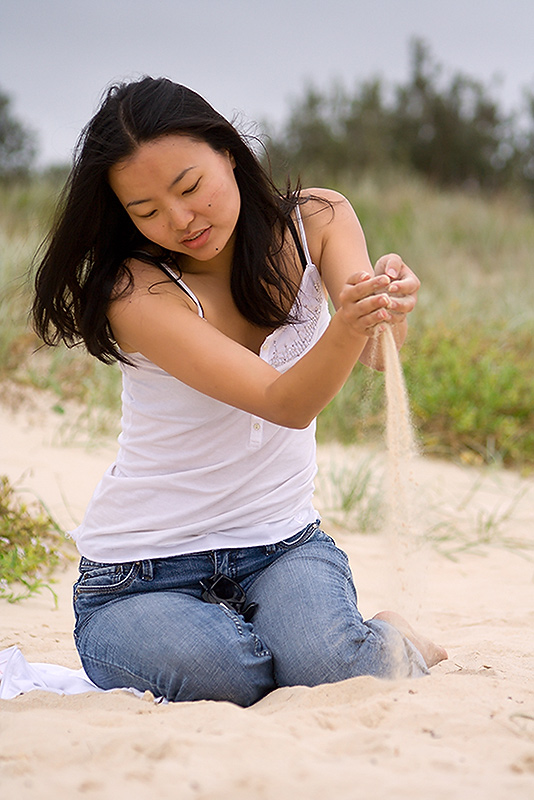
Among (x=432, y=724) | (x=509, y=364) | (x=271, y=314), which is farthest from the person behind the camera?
(x=509, y=364)

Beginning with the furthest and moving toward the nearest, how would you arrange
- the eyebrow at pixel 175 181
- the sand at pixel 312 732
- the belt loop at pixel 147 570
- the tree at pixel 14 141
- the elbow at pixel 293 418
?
1. the tree at pixel 14 141
2. the belt loop at pixel 147 570
3. the eyebrow at pixel 175 181
4. the elbow at pixel 293 418
5. the sand at pixel 312 732

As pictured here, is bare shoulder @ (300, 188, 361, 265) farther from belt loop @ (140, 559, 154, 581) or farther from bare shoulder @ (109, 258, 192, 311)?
belt loop @ (140, 559, 154, 581)

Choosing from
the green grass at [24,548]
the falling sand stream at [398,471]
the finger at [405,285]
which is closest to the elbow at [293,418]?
the falling sand stream at [398,471]

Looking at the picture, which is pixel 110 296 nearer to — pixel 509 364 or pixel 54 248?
pixel 54 248

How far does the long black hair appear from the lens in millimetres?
2045

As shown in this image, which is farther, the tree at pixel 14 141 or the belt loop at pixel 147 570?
the tree at pixel 14 141

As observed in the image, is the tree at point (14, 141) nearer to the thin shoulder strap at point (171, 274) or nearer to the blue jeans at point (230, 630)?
the thin shoulder strap at point (171, 274)

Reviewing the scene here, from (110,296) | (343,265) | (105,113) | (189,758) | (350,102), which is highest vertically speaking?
(350,102)

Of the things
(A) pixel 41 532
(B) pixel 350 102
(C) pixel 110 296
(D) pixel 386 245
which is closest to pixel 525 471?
(A) pixel 41 532

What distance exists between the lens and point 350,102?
46.3 feet

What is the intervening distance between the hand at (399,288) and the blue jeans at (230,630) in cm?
72

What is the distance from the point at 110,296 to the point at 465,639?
1491 mm

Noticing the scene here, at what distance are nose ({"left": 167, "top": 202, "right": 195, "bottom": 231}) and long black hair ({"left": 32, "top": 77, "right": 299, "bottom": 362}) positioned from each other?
0.16 m

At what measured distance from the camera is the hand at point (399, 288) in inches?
70.9
